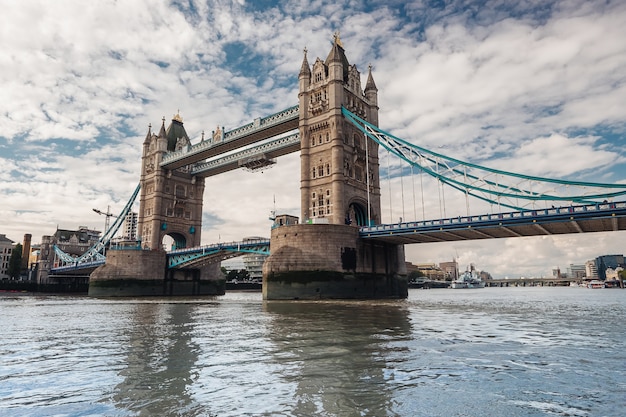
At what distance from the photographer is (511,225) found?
111 feet

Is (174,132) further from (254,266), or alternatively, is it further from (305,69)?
(254,266)

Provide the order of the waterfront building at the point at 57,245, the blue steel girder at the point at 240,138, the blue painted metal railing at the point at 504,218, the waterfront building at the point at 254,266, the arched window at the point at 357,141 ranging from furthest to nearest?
the waterfront building at the point at 254,266 < the waterfront building at the point at 57,245 < the blue steel girder at the point at 240,138 < the arched window at the point at 357,141 < the blue painted metal railing at the point at 504,218

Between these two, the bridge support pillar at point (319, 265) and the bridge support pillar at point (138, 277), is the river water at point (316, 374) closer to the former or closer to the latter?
the bridge support pillar at point (319, 265)

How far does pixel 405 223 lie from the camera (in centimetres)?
3797

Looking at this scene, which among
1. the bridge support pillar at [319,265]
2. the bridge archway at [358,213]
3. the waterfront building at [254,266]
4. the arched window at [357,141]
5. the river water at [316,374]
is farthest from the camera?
the waterfront building at [254,266]

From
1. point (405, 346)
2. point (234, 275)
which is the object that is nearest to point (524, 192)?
point (405, 346)

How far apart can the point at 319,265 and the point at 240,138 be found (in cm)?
2570

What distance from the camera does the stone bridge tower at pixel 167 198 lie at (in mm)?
66750

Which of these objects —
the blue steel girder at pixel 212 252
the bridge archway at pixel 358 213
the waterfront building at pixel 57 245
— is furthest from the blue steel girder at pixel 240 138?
the waterfront building at pixel 57 245

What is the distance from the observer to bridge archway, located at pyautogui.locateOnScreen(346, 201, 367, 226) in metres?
47.5

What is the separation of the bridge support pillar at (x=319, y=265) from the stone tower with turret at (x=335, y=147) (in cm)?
460

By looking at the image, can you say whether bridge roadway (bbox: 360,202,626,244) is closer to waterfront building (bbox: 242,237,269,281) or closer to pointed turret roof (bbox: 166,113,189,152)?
pointed turret roof (bbox: 166,113,189,152)

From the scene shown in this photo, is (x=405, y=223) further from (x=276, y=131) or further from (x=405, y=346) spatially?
(x=405, y=346)

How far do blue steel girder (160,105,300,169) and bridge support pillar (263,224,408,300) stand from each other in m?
16.9
